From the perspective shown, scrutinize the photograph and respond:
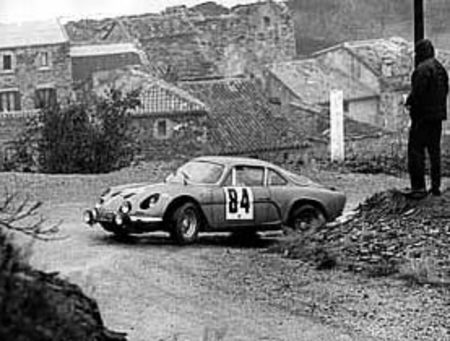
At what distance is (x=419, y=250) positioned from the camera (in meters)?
15.8

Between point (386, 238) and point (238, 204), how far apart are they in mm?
2970

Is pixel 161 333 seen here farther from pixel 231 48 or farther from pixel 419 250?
pixel 231 48

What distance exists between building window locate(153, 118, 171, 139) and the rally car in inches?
1473

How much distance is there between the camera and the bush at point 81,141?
32.2m

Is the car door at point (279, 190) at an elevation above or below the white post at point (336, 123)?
below

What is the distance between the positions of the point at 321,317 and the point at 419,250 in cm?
339

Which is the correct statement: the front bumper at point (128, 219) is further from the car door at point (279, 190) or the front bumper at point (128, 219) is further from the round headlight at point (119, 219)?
the car door at point (279, 190)

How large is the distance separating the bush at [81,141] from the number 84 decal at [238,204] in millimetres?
13383

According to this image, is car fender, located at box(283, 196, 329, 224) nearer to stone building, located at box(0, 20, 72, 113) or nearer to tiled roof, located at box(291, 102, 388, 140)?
tiled roof, located at box(291, 102, 388, 140)

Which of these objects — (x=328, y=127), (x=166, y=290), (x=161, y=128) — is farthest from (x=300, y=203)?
(x=328, y=127)

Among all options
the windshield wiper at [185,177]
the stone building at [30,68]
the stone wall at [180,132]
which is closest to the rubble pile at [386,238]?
the windshield wiper at [185,177]

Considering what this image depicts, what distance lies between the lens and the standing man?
17.0 meters

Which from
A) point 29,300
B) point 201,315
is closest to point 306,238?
point 201,315

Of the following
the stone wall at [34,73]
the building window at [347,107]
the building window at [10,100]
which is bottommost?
the building window at [347,107]
